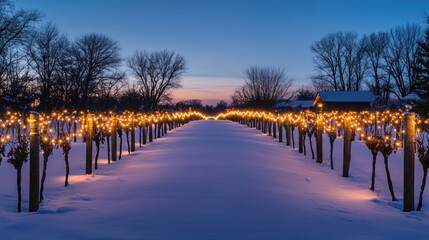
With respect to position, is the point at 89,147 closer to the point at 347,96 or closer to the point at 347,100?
the point at 347,100

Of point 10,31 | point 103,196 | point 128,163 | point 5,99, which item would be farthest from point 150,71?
point 103,196

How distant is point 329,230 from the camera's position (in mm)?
5988

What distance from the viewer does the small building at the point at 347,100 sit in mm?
68750

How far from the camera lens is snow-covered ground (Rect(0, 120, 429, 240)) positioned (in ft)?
19.3

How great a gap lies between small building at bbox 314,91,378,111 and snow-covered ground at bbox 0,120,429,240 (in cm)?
5837

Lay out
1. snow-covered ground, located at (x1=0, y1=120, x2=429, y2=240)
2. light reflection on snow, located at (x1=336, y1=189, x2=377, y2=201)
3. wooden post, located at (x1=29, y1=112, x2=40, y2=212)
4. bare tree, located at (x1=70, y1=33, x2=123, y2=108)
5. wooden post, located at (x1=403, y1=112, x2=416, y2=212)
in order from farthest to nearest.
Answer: bare tree, located at (x1=70, y1=33, x2=123, y2=108) < light reflection on snow, located at (x1=336, y1=189, x2=377, y2=201) < wooden post, located at (x1=403, y1=112, x2=416, y2=212) < wooden post, located at (x1=29, y1=112, x2=40, y2=212) < snow-covered ground, located at (x1=0, y1=120, x2=429, y2=240)

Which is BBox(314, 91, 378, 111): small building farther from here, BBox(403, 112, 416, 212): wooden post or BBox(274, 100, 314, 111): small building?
BBox(403, 112, 416, 212): wooden post

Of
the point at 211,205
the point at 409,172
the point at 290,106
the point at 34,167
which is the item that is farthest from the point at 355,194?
the point at 290,106


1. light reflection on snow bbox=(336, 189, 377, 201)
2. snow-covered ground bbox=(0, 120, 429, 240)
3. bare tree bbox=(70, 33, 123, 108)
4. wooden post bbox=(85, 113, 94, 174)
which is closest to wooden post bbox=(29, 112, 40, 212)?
snow-covered ground bbox=(0, 120, 429, 240)

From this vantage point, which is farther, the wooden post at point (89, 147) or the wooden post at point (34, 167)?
the wooden post at point (89, 147)

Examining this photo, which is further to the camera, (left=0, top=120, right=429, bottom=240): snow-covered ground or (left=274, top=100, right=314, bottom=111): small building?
(left=274, top=100, right=314, bottom=111): small building

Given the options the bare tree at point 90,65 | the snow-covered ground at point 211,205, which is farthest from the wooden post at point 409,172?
the bare tree at point 90,65

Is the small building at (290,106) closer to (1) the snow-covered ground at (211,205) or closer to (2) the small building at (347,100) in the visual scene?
(2) the small building at (347,100)

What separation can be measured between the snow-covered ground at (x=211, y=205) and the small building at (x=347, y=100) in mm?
58372
